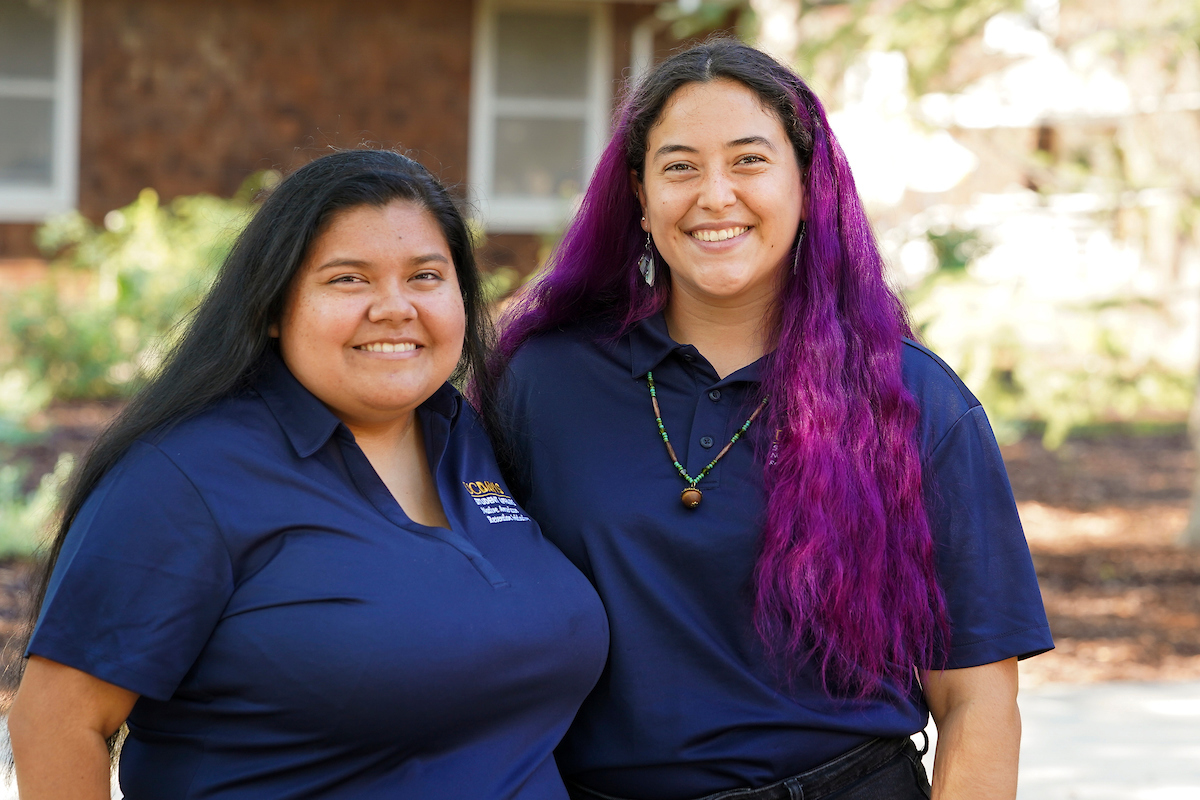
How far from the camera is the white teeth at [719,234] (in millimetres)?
2422

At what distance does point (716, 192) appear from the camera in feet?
7.81

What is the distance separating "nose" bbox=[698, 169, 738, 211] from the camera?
2.38 metres

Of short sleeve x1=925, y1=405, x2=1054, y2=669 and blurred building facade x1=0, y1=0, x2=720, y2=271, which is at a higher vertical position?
blurred building facade x1=0, y1=0, x2=720, y2=271

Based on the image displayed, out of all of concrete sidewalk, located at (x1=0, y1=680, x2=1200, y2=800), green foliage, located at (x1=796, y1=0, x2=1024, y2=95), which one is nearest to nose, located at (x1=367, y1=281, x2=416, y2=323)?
concrete sidewalk, located at (x1=0, y1=680, x2=1200, y2=800)

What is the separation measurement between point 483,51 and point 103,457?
9942mm

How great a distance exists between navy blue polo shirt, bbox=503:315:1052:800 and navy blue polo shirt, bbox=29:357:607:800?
8.3 inches

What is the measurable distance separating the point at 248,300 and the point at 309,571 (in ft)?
1.66

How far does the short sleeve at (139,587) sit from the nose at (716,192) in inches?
43.1

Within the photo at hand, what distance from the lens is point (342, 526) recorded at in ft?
6.68

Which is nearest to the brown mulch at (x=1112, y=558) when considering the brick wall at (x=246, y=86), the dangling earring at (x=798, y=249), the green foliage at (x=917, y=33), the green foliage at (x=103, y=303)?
the green foliage at (x=917, y=33)

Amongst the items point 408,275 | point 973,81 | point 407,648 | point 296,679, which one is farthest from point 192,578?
point 973,81

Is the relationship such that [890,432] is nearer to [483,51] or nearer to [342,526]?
[342,526]

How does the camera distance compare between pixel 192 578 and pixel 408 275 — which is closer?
pixel 192 578

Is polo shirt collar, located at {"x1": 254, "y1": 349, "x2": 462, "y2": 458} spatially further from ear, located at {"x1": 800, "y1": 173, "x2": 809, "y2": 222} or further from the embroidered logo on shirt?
ear, located at {"x1": 800, "y1": 173, "x2": 809, "y2": 222}
